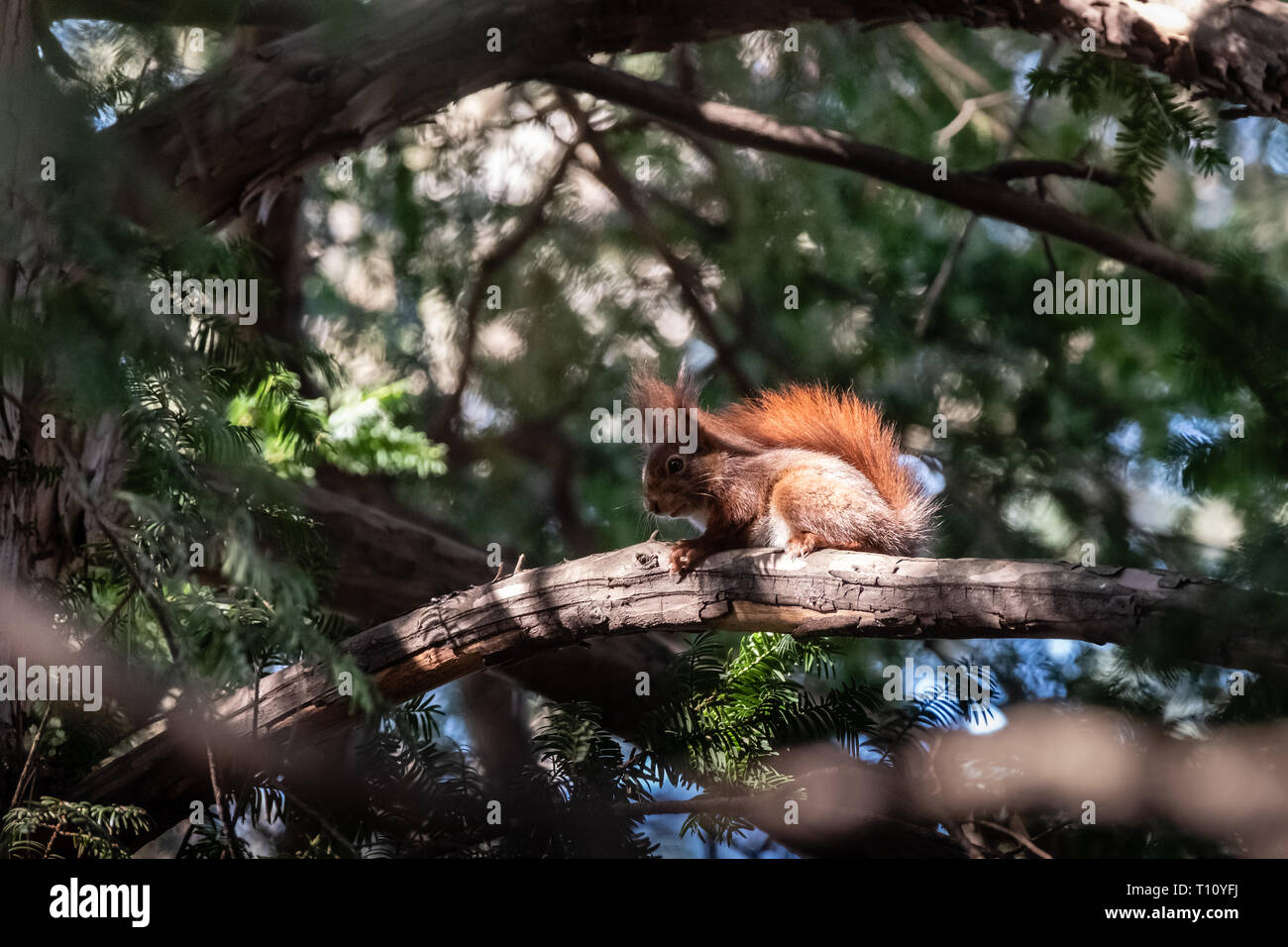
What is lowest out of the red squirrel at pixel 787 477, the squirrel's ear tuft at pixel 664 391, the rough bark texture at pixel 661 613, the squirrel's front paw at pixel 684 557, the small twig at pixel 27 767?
the small twig at pixel 27 767

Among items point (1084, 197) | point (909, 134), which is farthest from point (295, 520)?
point (1084, 197)

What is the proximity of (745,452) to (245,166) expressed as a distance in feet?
3.18

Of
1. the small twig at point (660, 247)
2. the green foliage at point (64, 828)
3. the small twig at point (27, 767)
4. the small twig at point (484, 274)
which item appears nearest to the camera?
the green foliage at point (64, 828)

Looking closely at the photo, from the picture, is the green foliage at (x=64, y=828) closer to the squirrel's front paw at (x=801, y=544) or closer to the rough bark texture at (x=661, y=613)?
the rough bark texture at (x=661, y=613)

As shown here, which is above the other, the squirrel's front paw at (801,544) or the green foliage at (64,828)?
the squirrel's front paw at (801,544)

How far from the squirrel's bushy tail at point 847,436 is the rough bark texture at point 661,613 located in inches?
14.6

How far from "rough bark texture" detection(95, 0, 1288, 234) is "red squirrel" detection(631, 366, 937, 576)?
63 cm

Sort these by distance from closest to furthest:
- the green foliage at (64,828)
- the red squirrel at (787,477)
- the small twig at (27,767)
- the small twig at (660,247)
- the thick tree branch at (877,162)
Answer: the green foliage at (64,828), the small twig at (27,767), the red squirrel at (787,477), the thick tree branch at (877,162), the small twig at (660,247)

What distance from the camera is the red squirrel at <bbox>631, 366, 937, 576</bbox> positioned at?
1.51m

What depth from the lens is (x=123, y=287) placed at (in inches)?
34.2

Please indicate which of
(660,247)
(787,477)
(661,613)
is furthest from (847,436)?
(660,247)

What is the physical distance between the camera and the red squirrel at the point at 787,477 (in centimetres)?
151

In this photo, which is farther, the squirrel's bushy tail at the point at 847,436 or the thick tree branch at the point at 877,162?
the thick tree branch at the point at 877,162

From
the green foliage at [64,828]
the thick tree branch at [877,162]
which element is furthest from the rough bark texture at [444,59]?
the green foliage at [64,828]
